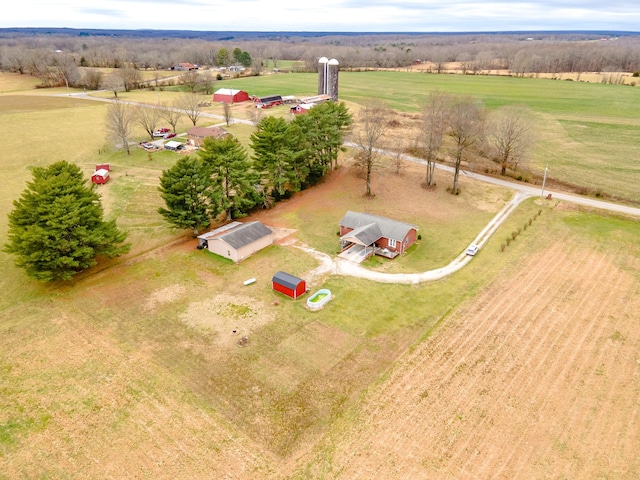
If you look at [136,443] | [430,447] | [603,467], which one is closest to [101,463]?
[136,443]

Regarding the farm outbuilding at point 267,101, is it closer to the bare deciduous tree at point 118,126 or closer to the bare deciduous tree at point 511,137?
the bare deciduous tree at point 118,126

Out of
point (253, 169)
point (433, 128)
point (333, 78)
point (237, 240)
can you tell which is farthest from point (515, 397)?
point (333, 78)

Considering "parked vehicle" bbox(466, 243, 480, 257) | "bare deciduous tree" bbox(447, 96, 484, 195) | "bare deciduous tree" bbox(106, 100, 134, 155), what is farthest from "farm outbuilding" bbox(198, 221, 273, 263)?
"bare deciduous tree" bbox(106, 100, 134, 155)

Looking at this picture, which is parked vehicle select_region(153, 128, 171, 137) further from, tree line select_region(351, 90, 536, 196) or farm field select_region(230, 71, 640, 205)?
farm field select_region(230, 71, 640, 205)

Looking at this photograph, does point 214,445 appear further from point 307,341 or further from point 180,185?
point 180,185

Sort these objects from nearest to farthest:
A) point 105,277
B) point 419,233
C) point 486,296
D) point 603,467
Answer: point 603,467 < point 486,296 < point 105,277 < point 419,233

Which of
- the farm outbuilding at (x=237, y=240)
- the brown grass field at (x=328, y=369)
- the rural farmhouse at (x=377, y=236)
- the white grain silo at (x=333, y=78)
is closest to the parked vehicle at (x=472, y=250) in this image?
the brown grass field at (x=328, y=369)
